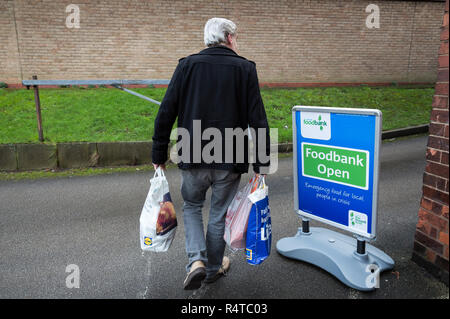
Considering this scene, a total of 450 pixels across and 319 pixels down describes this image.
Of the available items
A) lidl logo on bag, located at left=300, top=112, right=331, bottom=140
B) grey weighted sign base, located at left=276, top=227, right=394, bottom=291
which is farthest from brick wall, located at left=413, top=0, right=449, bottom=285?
lidl logo on bag, located at left=300, top=112, right=331, bottom=140

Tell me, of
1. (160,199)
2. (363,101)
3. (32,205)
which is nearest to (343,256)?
(160,199)

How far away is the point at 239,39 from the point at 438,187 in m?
9.67

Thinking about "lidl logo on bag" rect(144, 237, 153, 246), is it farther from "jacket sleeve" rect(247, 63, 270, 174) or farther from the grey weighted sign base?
the grey weighted sign base

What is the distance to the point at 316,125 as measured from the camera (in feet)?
10.4

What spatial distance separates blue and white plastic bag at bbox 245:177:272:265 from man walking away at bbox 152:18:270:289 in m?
0.21

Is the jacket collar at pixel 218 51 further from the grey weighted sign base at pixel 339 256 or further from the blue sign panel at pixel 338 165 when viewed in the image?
the grey weighted sign base at pixel 339 256

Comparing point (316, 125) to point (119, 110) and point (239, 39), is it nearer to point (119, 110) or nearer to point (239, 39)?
point (119, 110)

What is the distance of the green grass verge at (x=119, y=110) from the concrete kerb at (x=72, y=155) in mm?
331

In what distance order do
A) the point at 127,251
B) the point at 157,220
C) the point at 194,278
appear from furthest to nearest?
the point at 127,251
the point at 157,220
the point at 194,278

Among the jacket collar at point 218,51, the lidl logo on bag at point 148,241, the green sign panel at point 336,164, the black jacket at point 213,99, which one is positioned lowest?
the lidl logo on bag at point 148,241

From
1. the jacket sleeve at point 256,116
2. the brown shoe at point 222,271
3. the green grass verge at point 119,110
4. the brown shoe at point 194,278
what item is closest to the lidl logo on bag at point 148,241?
the brown shoe at point 194,278

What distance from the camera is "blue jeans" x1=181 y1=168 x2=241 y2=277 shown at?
2812mm

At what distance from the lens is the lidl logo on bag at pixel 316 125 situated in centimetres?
310

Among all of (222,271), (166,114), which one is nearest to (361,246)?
→ (222,271)
